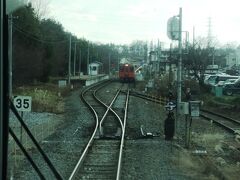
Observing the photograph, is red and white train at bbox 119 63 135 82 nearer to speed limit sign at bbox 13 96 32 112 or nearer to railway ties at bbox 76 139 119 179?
railway ties at bbox 76 139 119 179

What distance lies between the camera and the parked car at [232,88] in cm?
4542

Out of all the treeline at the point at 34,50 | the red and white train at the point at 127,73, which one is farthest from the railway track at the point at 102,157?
the red and white train at the point at 127,73

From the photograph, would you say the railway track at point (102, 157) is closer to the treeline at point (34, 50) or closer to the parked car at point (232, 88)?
the treeline at point (34, 50)

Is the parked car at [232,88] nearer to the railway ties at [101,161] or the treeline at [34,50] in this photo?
the treeline at [34,50]

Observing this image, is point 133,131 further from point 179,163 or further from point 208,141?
point 179,163

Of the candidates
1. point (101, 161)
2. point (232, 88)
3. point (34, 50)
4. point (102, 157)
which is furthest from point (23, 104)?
point (34, 50)

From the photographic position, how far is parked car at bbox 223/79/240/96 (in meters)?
45.4

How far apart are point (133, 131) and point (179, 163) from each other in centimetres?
746

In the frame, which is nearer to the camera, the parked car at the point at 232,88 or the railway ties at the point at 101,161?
the railway ties at the point at 101,161

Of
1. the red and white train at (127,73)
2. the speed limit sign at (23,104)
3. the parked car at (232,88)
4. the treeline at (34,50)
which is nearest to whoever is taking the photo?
the speed limit sign at (23,104)

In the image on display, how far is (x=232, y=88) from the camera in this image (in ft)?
150

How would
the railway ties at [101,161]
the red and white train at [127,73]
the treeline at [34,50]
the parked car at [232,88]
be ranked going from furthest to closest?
the red and white train at [127,73] → the treeline at [34,50] → the parked car at [232,88] → the railway ties at [101,161]

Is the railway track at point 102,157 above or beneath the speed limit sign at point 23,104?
beneath

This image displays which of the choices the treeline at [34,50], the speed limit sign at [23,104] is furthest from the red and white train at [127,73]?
the speed limit sign at [23,104]
